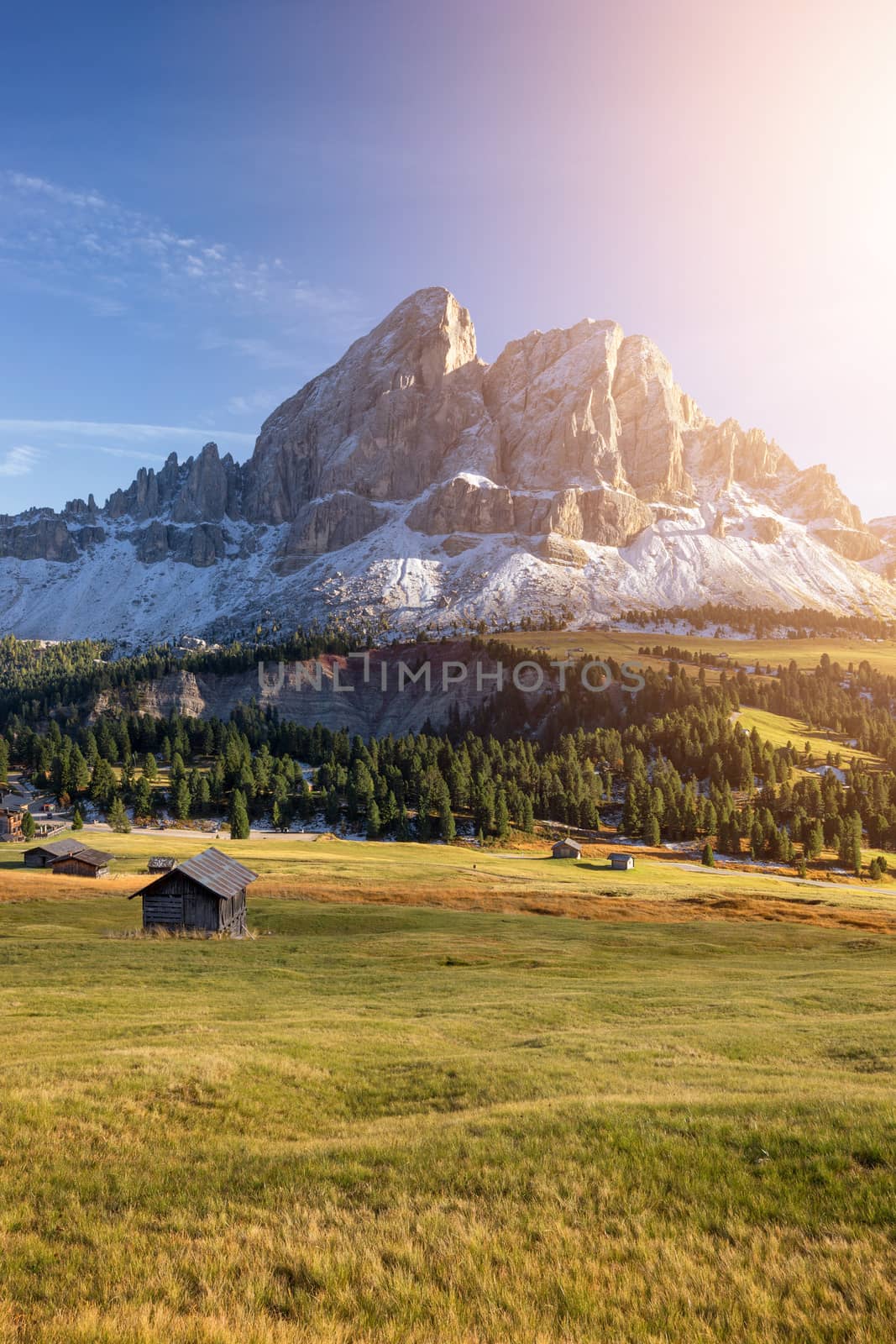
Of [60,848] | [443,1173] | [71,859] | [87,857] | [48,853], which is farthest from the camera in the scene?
[48,853]

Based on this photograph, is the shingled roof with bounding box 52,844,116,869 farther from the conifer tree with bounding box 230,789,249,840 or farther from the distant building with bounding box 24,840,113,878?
the conifer tree with bounding box 230,789,249,840

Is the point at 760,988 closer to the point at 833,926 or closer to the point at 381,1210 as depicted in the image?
the point at 381,1210

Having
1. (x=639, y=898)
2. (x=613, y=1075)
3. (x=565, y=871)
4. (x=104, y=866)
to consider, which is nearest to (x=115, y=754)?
(x=104, y=866)

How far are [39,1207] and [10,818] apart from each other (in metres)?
123

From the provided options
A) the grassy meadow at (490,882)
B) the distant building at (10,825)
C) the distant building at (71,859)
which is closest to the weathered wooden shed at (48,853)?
the distant building at (71,859)

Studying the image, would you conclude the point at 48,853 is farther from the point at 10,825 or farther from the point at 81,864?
the point at 10,825

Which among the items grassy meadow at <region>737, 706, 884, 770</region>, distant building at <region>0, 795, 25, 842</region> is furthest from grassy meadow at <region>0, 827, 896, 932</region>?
grassy meadow at <region>737, 706, 884, 770</region>

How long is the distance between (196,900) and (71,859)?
125ft

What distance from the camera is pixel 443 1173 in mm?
9914

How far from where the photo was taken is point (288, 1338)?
20.4 ft

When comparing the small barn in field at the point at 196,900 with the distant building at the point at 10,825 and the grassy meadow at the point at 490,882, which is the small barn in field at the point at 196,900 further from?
the distant building at the point at 10,825

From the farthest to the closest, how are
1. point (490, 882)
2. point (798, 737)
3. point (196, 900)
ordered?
point (798, 737)
point (490, 882)
point (196, 900)

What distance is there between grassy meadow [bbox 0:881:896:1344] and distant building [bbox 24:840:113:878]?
2212 inches

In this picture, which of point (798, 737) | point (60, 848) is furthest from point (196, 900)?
point (798, 737)
